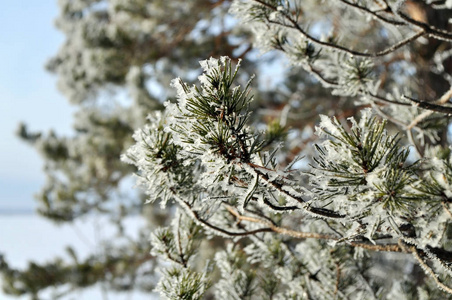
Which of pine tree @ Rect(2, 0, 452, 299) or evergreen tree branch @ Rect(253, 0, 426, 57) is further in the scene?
evergreen tree branch @ Rect(253, 0, 426, 57)

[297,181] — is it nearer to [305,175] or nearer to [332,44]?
[305,175]

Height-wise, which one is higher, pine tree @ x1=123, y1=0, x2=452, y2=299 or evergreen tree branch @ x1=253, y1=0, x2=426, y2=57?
evergreen tree branch @ x1=253, y1=0, x2=426, y2=57

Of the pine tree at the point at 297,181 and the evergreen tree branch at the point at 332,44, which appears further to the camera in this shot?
the evergreen tree branch at the point at 332,44

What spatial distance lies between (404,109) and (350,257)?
1.94 ft

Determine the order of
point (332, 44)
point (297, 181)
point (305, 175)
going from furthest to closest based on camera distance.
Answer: point (332, 44), point (305, 175), point (297, 181)

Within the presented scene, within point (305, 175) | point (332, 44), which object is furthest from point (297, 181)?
point (332, 44)

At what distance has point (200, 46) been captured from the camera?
15.7ft

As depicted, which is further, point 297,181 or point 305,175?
point 305,175

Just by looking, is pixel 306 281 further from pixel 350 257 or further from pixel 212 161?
pixel 212 161

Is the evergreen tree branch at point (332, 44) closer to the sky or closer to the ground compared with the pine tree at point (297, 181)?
closer to the sky

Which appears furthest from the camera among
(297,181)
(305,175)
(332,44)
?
(332,44)

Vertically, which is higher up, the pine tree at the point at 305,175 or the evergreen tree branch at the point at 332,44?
the evergreen tree branch at the point at 332,44

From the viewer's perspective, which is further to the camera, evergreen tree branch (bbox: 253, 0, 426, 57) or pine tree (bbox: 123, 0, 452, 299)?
evergreen tree branch (bbox: 253, 0, 426, 57)

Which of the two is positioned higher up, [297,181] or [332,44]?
[332,44]
